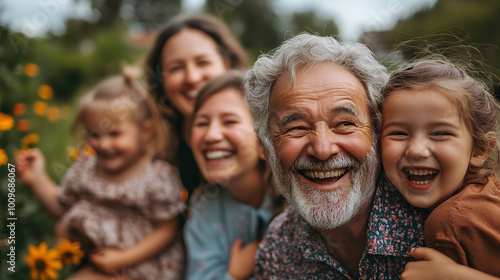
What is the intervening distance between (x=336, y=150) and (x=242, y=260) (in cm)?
121

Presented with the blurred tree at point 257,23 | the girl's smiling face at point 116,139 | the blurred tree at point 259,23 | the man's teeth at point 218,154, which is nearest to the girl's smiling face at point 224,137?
the man's teeth at point 218,154

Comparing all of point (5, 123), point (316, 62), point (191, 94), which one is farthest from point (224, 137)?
point (5, 123)

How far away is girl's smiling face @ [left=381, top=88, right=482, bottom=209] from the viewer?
5.29ft

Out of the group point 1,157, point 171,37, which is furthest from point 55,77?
point 171,37

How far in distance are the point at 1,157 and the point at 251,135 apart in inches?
77.7

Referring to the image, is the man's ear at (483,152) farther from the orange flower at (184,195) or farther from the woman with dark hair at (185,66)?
the orange flower at (184,195)

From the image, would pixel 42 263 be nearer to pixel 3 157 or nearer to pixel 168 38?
pixel 3 157

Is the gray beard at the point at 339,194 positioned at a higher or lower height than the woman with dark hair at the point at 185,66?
lower

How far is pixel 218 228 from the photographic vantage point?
2865 millimetres

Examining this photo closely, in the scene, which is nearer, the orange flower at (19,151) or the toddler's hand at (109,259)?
the toddler's hand at (109,259)

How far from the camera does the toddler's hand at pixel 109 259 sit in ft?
10.2

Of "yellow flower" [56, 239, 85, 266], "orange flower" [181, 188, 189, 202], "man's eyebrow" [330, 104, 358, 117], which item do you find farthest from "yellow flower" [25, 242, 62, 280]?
"man's eyebrow" [330, 104, 358, 117]

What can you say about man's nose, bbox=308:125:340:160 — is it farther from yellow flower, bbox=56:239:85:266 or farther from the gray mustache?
yellow flower, bbox=56:239:85:266

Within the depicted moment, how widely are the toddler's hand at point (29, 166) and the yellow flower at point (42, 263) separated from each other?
1.95 feet
